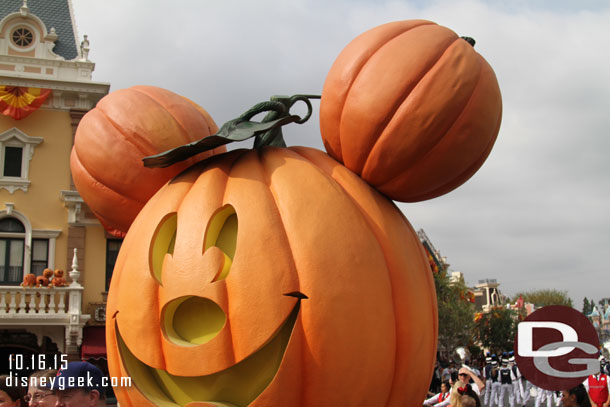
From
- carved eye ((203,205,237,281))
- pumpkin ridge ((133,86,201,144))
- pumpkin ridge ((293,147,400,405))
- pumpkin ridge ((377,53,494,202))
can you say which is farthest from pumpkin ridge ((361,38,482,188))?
pumpkin ridge ((133,86,201,144))

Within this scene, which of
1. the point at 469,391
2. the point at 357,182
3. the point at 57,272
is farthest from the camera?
the point at 57,272

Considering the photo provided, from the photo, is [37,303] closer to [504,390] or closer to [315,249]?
[504,390]

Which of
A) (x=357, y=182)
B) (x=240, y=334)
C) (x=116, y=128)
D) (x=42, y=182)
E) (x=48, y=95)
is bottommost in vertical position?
(x=240, y=334)

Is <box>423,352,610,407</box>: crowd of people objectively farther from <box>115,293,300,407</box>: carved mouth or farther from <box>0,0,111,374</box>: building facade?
<box>0,0,111,374</box>: building facade

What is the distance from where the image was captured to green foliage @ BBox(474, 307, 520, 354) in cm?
4531

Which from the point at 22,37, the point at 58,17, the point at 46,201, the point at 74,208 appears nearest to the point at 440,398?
the point at 74,208

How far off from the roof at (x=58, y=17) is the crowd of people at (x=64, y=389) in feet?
53.6

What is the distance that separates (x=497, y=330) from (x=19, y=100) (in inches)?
1493

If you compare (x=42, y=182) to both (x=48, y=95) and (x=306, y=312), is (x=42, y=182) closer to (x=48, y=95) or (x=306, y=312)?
(x=48, y=95)

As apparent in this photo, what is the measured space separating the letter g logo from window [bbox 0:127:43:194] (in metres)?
14.3

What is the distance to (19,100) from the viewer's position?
16.8 m

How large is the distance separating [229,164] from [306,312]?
1045 millimetres

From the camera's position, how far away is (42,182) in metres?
17.1

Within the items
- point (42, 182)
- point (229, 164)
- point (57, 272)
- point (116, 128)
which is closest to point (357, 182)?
point (229, 164)
